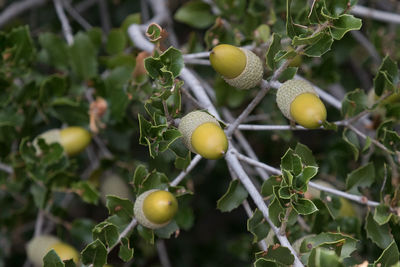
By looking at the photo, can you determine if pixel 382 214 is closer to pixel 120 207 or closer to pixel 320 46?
pixel 320 46

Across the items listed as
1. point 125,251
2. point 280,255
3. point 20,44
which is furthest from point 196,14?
point 280,255

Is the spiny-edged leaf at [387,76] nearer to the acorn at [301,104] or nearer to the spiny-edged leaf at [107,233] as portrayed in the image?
the acorn at [301,104]

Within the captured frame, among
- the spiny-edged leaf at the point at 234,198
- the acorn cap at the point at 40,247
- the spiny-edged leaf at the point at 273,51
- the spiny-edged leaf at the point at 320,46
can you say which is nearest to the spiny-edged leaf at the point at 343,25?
the spiny-edged leaf at the point at 320,46

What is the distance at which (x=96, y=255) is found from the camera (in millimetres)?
1304

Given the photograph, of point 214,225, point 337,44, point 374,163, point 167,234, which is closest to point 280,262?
point 167,234

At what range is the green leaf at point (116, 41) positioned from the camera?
204cm

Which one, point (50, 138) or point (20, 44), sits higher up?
point (20, 44)

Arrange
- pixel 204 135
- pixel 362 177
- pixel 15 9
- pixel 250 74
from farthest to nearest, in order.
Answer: pixel 15 9, pixel 362 177, pixel 250 74, pixel 204 135

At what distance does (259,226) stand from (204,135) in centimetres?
34

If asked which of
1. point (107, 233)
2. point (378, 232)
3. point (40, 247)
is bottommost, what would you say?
point (40, 247)

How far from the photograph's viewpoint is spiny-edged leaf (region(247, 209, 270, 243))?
1.37 metres

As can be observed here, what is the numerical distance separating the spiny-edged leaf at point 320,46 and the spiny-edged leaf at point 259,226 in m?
0.43

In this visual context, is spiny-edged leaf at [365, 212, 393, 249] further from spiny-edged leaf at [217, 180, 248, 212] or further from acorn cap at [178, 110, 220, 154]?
acorn cap at [178, 110, 220, 154]

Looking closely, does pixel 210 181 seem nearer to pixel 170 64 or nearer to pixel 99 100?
pixel 99 100
